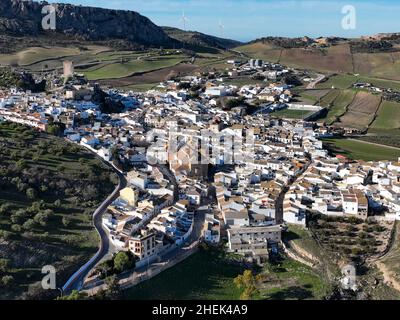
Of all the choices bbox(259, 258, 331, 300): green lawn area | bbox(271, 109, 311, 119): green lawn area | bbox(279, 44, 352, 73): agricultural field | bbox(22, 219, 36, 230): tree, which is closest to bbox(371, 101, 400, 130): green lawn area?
bbox(271, 109, 311, 119): green lawn area

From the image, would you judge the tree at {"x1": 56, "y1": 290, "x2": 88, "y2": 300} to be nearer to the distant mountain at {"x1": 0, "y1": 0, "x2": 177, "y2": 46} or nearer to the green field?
the green field

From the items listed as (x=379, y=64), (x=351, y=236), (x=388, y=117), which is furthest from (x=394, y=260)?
(x=379, y=64)

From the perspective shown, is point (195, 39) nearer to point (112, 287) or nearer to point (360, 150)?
point (360, 150)

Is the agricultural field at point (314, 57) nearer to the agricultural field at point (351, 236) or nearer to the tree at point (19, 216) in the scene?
the agricultural field at point (351, 236)

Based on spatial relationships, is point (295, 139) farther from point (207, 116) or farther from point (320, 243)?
point (320, 243)

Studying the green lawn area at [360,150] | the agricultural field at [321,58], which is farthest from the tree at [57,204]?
the agricultural field at [321,58]

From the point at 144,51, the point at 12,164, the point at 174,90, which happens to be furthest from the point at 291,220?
the point at 144,51
